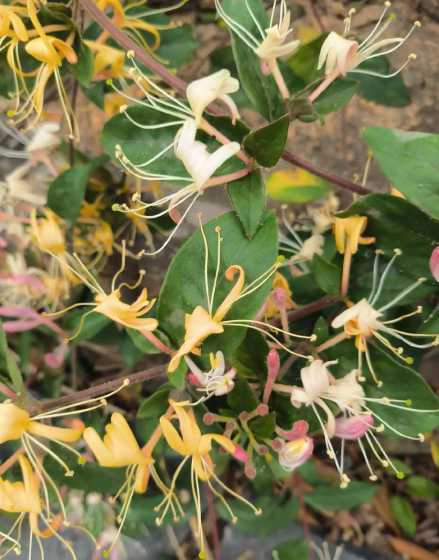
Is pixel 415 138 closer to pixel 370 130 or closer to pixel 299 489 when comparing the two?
pixel 370 130

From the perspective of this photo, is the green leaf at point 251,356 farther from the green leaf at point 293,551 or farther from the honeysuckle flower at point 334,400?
the green leaf at point 293,551

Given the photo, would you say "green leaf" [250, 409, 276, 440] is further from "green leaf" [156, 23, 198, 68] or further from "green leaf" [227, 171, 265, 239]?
"green leaf" [156, 23, 198, 68]

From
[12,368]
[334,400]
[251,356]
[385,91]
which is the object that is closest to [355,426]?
[334,400]

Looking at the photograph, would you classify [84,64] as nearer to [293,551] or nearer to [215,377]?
[215,377]

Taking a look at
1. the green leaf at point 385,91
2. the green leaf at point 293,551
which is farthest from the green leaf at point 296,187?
the green leaf at point 293,551

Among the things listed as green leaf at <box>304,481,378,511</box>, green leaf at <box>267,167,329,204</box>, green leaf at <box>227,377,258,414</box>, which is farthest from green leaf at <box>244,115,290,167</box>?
green leaf at <box>304,481,378,511</box>

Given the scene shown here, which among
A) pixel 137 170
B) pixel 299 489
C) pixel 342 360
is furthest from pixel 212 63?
pixel 299 489
